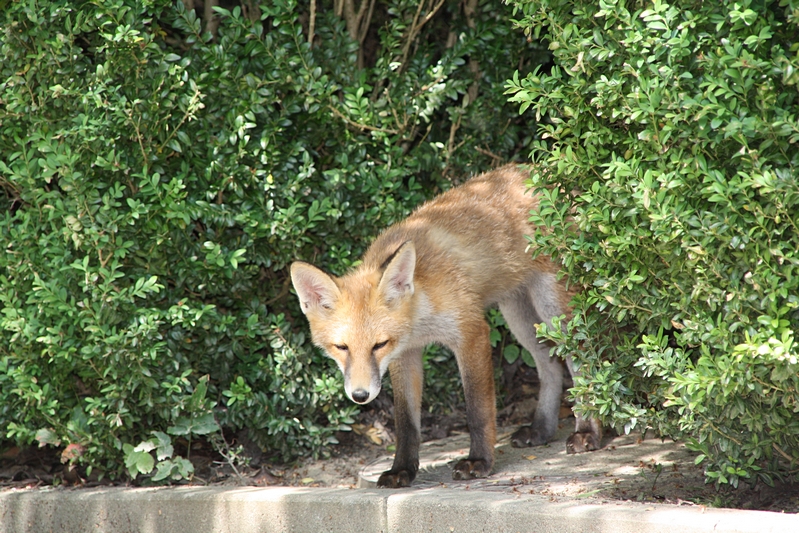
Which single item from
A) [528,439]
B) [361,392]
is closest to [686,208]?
[361,392]

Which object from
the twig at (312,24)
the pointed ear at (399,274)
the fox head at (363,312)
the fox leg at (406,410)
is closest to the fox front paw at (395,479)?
the fox leg at (406,410)

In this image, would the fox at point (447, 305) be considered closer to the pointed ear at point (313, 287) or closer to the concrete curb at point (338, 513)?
the pointed ear at point (313, 287)

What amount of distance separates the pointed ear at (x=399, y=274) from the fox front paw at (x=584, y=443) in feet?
4.25

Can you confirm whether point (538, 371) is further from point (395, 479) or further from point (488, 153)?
point (488, 153)

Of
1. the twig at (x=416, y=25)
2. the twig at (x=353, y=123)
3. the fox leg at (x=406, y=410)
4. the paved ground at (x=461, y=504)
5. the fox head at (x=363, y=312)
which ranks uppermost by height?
the twig at (x=416, y=25)

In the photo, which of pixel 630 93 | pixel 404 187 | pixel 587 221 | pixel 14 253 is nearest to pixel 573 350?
pixel 587 221

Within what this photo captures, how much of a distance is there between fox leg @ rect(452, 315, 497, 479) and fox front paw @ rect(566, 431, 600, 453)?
0.52 metres

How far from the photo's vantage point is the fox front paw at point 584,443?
448 cm

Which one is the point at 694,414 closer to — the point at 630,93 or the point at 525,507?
the point at 525,507

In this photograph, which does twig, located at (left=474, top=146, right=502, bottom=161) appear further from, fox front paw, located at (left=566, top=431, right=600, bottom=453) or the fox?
fox front paw, located at (left=566, top=431, right=600, bottom=453)

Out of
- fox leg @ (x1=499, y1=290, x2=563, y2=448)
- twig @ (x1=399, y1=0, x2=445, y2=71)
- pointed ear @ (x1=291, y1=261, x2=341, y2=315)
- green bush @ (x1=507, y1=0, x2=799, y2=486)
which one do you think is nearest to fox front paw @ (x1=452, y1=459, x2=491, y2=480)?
fox leg @ (x1=499, y1=290, x2=563, y2=448)

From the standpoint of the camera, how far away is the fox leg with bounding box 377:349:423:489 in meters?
4.21

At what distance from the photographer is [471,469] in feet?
13.5

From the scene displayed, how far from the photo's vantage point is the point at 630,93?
10.3ft
